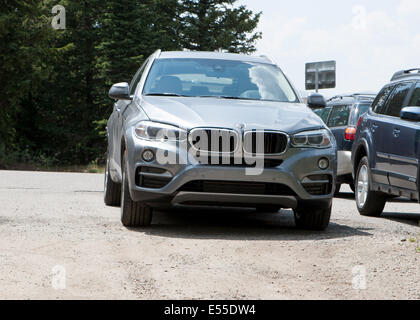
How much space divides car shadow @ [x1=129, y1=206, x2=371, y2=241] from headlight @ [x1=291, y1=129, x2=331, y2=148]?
891 mm

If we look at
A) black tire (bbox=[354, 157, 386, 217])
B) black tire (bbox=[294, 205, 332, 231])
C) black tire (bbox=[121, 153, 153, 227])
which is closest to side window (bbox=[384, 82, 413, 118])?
black tire (bbox=[354, 157, 386, 217])

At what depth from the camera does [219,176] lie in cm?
754

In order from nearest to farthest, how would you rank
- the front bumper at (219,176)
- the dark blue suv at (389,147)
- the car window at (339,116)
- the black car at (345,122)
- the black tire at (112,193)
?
the front bumper at (219,176) < the dark blue suv at (389,147) < the black tire at (112,193) < the black car at (345,122) < the car window at (339,116)

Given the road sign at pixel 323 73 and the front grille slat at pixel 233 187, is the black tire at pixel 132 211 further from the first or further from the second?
the road sign at pixel 323 73

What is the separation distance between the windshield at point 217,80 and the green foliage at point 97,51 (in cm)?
3089

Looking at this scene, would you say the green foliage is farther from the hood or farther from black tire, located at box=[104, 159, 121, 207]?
the hood

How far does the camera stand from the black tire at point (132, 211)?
8.08 meters

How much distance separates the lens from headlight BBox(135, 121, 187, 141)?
7.56 metres

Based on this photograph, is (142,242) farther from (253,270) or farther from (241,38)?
(241,38)

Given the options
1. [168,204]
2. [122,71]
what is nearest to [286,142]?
[168,204]

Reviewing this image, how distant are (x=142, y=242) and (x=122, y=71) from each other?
37.4 metres

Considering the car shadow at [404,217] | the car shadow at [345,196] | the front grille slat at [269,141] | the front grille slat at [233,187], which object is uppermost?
the front grille slat at [269,141]

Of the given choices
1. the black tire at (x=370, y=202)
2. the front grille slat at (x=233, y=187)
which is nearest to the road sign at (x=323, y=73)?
the black tire at (x=370, y=202)

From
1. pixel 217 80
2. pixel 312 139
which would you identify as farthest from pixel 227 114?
pixel 217 80
